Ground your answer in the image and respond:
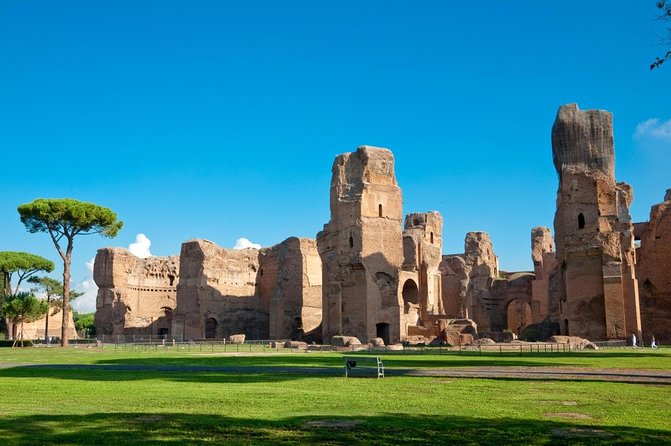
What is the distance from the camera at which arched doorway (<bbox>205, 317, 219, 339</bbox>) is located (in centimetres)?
5350

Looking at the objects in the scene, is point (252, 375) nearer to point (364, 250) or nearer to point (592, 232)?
point (364, 250)

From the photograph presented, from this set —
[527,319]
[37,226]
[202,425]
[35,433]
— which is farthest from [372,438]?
[527,319]

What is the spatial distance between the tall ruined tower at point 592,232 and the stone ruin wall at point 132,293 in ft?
112

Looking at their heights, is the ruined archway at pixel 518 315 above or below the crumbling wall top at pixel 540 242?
below

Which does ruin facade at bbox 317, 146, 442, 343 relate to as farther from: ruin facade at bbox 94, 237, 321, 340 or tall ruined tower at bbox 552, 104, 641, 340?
tall ruined tower at bbox 552, 104, 641, 340

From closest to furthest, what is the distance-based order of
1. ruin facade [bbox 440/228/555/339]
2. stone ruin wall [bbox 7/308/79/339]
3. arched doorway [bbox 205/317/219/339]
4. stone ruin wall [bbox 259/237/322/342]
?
stone ruin wall [bbox 259/237/322/342] → arched doorway [bbox 205/317/219/339] → ruin facade [bbox 440/228/555/339] → stone ruin wall [bbox 7/308/79/339]

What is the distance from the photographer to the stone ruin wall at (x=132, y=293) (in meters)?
56.7

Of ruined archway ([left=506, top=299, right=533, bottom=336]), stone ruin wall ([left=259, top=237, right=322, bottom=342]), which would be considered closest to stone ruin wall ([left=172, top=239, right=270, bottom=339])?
stone ruin wall ([left=259, top=237, right=322, bottom=342])

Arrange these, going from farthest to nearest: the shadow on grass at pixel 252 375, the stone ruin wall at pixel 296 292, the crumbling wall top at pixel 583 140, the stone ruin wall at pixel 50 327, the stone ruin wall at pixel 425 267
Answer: the stone ruin wall at pixel 50 327 < the stone ruin wall at pixel 296 292 < the stone ruin wall at pixel 425 267 < the crumbling wall top at pixel 583 140 < the shadow on grass at pixel 252 375

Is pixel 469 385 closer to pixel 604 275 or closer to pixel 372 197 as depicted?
pixel 604 275

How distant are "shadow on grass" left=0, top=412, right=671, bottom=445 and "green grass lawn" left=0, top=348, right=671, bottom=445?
0.04ft

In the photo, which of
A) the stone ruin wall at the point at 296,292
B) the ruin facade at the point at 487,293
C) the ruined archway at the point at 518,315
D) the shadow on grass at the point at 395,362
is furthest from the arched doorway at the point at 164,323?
the shadow on grass at the point at 395,362

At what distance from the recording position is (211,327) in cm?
5412

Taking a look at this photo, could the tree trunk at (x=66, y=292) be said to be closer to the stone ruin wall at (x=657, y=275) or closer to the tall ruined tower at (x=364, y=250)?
the tall ruined tower at (x=364, y=250)
